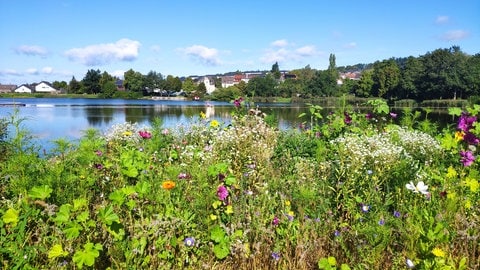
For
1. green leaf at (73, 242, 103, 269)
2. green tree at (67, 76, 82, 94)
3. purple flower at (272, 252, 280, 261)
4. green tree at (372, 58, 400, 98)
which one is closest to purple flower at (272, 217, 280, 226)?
purple flower at (272, 252, 280, 261)

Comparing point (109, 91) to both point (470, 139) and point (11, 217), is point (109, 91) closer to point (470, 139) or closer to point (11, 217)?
point (470, 139)

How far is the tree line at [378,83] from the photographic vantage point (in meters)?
68.0

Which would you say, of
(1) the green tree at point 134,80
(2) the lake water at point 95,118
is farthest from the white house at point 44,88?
(2) the lake water at point 95,118

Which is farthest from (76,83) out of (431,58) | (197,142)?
(197,142)

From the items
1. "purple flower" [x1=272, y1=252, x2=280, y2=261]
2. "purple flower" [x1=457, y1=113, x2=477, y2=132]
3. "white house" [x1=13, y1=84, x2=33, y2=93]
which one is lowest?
"purple flower" [x1=272, y1=252, x2=280, y2=261]

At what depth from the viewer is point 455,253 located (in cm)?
261

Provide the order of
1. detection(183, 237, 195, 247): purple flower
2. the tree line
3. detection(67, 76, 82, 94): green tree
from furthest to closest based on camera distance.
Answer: detection(67, 76, 82, 94): green tree
the tree line
detection(183, 237, 195, 247): purple flower

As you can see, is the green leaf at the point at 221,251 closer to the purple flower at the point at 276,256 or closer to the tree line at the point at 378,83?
→ the purple flower at the point at 276,256

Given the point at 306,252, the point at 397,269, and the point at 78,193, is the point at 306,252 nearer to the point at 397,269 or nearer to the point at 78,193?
the point at 397,269

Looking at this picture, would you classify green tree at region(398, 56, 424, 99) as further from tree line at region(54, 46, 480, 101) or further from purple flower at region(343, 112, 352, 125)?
purple flower at region(343, 112, 352, 125)

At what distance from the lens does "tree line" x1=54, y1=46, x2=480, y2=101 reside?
68.0 meters

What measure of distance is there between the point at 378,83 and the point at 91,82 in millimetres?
78446

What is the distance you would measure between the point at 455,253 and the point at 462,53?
3193 inches

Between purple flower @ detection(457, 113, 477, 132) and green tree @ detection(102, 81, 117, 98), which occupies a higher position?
green tree @ detection(102, 81, 117, 98)
